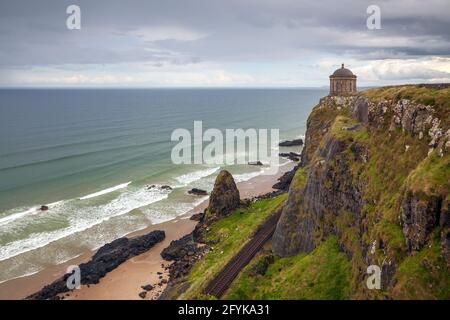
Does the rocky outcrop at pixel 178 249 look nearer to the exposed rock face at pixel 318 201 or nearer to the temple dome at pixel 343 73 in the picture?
the exposed rock face at pixel 318 201

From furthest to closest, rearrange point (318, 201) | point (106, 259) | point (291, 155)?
1. point (291, 155)
2. point (106, 259)
3. point (318, 201)

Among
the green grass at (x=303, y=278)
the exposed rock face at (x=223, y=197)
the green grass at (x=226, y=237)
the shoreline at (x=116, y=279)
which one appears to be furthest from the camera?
→ the exposed rock face at (x=223, y=197)

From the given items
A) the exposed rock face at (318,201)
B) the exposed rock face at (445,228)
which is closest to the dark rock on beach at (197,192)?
the exposed rock face at (318,201)

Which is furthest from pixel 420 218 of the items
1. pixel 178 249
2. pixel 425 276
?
pixel 178 249

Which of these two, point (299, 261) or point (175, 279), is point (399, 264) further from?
point (175, 279)

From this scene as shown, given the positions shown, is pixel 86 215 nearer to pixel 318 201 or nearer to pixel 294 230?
pixel 294 230
